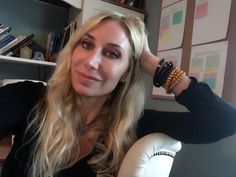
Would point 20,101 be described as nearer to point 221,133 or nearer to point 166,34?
point 221,133

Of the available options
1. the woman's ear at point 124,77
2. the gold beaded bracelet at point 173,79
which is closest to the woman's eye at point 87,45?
the woman's ear at point 124,77

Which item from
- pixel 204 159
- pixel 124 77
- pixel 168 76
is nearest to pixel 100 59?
pixel 124 77

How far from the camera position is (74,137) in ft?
3.11

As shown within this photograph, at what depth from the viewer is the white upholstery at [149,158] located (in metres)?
0.78

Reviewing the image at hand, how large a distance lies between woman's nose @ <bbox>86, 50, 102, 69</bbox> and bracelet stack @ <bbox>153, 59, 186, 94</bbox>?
21cm

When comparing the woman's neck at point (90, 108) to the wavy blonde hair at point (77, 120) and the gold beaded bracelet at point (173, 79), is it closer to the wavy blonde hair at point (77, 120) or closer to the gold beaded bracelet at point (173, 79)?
the wavy blonde hair at point (77, 120)

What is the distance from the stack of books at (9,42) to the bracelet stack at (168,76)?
1243mm

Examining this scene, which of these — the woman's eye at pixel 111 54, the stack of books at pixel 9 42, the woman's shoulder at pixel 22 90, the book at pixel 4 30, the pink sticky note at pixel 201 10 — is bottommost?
the woman's shoulder at pixel 22 90

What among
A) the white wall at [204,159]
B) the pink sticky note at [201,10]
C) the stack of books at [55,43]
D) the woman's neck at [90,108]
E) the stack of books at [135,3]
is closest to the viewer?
the woman's neck at [90,108]

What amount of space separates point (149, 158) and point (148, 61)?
0.37 metres

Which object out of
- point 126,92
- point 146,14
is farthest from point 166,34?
point 126,92

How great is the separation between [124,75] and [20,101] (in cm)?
36

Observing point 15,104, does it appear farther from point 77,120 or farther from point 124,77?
point 124,77

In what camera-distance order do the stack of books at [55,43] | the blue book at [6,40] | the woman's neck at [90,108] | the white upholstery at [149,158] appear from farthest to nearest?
the stack of books at [55,43], the blue book at [6,40], the woman's neck at [90,108], the white upholstery at [149,158]
